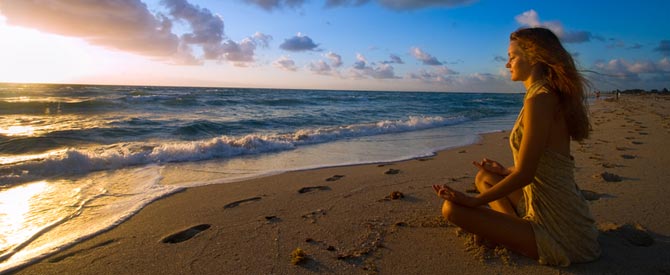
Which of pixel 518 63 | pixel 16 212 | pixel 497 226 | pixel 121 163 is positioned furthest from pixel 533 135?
pixel 121 163

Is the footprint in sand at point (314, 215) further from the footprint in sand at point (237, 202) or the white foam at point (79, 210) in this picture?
the white foam at point (79, 210)

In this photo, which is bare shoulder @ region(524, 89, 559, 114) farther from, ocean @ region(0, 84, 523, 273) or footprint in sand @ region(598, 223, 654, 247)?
ocean @ region(0, 84, 523, 273)

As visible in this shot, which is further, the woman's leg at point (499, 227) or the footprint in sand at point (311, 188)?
the footprint in sand at point (311, 188)

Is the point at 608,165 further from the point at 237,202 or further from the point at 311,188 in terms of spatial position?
the point at 237,202

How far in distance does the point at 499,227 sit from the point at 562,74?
1.15 meters

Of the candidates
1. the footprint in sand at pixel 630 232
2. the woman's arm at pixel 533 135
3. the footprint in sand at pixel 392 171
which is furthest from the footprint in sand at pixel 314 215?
the footprint in sand at pixel 630 232

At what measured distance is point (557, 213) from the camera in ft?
8.45

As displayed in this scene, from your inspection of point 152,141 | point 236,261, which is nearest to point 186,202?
point 236,261

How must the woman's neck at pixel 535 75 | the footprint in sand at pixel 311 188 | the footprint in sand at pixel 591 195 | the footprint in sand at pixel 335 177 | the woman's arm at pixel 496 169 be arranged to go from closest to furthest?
the woman's neck at pixel 535 75, the woman's arm at pixel 496 169, the footprint in sand at pixel 591 195, the footprint in sand at pixel 311 188, the footprint in sand at pixel 335 177

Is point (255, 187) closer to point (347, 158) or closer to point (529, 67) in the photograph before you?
point (347, 158)

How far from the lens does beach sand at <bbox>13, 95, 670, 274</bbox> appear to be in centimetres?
277

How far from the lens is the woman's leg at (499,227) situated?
2.66 m

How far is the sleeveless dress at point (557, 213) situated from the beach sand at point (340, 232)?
0.41ft

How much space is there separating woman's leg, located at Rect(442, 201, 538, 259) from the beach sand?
0.43ft
